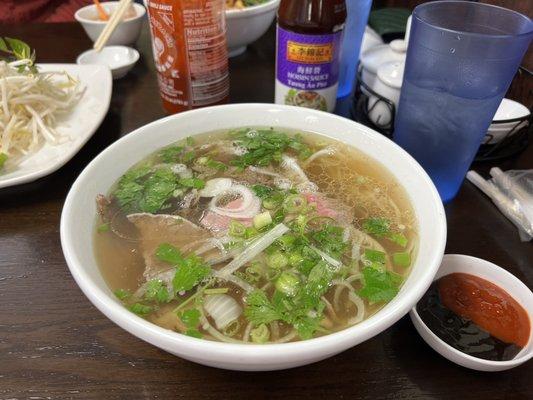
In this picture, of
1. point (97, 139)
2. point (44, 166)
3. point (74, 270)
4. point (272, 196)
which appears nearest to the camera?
point (74, 270)

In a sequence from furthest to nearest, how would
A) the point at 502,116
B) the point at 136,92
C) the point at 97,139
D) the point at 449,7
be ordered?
the point at 136,92
the point at 97,139
the point at 502,116
the point at 449,7

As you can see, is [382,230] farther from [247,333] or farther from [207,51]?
[207,51]

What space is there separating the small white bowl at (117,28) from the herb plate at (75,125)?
42 centimetres

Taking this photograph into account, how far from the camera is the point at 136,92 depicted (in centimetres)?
205

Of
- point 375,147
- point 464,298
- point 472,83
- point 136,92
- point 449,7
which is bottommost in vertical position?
point 136,92

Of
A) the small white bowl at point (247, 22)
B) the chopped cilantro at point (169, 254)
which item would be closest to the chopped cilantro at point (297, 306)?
the chopped cilantro at point (169, 254)

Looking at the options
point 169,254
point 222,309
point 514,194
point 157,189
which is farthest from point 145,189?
point 514,194

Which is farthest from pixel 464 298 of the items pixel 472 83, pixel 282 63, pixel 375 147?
pixel 282 63

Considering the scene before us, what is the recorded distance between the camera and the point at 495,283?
102cm

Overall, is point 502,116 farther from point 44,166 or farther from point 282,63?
point 44,166

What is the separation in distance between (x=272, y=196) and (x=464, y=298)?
563 mm

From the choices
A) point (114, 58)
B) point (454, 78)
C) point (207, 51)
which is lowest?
point (114, 58)

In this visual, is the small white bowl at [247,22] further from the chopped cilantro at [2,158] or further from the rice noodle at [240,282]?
the rice noodle at [240,282]

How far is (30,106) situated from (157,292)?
1.29 m
